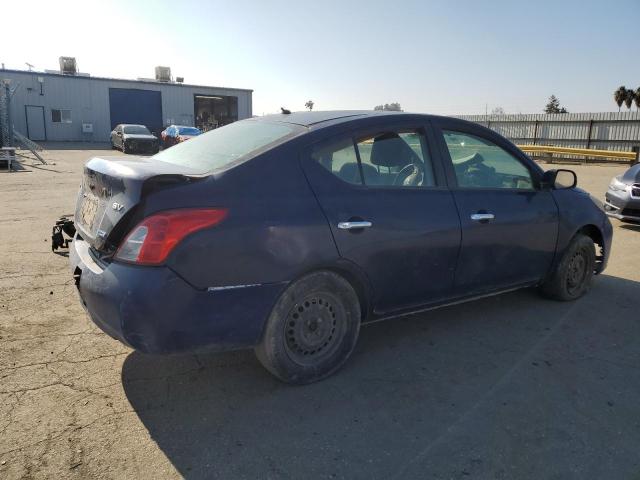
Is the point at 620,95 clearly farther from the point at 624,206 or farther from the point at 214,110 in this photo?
the point at 624,206

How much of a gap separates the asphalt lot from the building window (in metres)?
40.9

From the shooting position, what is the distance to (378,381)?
3.31 meters

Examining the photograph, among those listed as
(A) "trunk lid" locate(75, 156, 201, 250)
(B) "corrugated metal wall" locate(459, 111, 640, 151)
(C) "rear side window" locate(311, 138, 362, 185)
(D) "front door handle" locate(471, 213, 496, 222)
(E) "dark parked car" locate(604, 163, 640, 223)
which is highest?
(B) "corrugated metal wall" locate(459, 111, 640, 151)

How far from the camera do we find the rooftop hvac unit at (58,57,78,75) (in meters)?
42.6

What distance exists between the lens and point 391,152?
367cm

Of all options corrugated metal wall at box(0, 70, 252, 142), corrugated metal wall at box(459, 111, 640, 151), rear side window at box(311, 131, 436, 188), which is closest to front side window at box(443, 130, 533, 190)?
rear side window at box(311, 131, 436, 188)

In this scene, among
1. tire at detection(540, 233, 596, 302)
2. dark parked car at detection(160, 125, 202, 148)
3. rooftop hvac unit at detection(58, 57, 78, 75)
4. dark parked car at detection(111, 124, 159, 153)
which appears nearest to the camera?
tire at detection(540, 233, 596, 302)

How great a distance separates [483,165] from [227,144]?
6.67ft

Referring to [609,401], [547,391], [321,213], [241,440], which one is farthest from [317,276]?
[609,401]

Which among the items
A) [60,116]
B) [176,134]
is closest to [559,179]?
[176,134]

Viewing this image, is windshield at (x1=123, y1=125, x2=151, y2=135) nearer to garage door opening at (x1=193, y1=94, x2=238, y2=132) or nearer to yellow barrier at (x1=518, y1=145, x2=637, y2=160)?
garage door opening at (x1=193, y1=94, x2=238, y2=132)

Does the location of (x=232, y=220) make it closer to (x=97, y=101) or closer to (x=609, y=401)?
(x=609, y=401)

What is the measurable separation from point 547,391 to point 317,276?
5.29ft

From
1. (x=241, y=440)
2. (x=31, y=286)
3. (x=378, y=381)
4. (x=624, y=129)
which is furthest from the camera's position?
(x=624, y=129)
